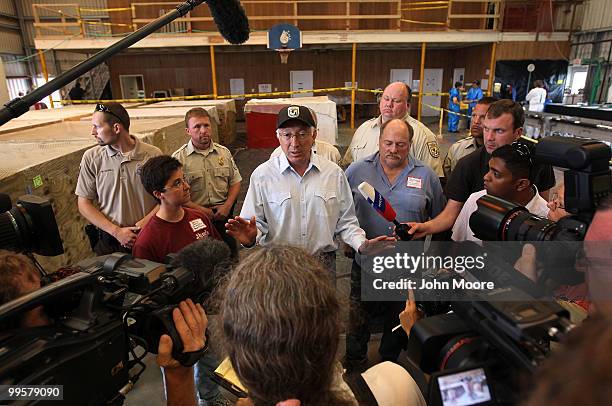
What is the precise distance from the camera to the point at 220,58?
15.2m

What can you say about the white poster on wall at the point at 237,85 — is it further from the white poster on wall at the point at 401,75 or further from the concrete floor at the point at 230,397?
the concrete floor at the point at 230,397

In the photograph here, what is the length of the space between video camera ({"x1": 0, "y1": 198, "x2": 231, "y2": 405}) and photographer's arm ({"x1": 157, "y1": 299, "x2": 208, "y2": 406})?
2 cm

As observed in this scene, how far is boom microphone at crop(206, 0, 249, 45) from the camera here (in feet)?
4.72

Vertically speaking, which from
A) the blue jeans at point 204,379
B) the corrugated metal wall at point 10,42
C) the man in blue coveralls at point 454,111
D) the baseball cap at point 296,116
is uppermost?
the corrugated metal wall at point 10,42

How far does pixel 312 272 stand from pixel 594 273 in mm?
677

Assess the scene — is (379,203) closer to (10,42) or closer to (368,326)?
(368,326)

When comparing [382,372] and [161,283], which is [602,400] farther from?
[161,283]

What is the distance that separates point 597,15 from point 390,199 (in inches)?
589

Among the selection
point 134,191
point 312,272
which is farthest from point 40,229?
point 134,191

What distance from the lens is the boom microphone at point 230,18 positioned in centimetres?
144

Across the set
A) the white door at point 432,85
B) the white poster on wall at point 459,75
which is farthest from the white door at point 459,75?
the white door at point 432,85

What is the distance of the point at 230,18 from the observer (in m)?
1.48

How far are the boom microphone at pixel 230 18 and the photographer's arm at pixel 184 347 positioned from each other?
1056 millimetres

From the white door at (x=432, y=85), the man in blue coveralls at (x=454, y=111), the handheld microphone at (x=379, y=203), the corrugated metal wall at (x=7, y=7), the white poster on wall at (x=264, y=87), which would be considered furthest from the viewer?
the corrugated metal wall at (x=7, y=7)
